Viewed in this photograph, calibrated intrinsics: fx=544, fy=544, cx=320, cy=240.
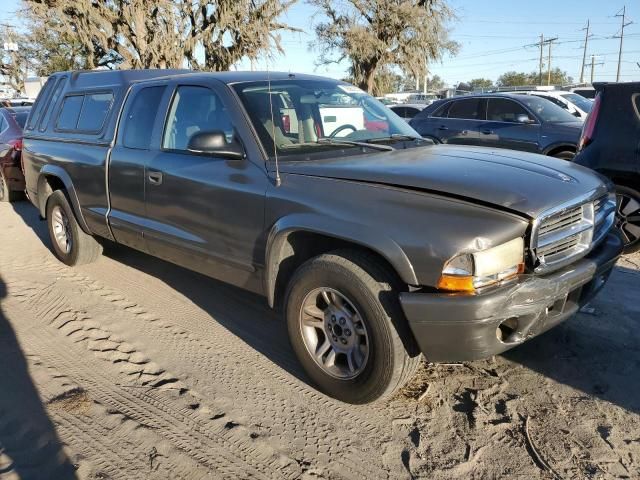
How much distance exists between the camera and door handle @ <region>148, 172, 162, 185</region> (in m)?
4.01

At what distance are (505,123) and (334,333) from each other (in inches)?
298

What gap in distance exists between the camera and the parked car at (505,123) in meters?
8.84

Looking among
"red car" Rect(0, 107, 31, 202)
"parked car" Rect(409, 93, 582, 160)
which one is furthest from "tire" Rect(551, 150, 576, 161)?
"red car" Rect(0, 107, 31, 202)

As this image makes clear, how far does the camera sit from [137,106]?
4484 mm

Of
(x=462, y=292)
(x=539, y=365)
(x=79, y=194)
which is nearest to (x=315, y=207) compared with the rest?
(x=462, y=292)

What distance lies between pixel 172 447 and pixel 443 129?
879cm

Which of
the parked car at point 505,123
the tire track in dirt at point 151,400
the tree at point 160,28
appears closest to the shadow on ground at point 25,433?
the tire track in dirt at point 151,400

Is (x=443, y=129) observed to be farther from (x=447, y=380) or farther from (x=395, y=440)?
(x=395, y=440)

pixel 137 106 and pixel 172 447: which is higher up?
pixel 137 106

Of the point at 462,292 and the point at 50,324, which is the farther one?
the point at 50,324

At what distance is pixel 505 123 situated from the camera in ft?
31.1

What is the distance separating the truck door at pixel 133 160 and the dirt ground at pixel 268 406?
0.73 meters

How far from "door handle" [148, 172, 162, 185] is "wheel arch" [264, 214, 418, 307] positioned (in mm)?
1245

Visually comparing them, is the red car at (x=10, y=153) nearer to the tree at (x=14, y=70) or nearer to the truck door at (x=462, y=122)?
the truck door at (x=462, y=122)
